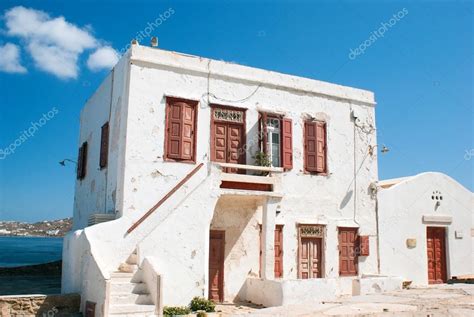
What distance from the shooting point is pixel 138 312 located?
9.54 m

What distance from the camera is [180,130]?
42.1 ft

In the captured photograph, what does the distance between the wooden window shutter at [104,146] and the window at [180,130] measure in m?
2.19

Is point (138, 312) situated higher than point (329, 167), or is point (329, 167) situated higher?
point (329, 167)

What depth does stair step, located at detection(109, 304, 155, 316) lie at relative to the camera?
371 inches

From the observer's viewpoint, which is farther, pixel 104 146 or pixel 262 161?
pixel 104 146

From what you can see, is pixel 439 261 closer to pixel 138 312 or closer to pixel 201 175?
pixel 201 175

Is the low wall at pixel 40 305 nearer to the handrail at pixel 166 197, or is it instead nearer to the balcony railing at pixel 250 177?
the handrail at pixel 166 197

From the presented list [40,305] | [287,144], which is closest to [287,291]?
[287,144]

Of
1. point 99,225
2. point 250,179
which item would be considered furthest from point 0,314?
point 250,179

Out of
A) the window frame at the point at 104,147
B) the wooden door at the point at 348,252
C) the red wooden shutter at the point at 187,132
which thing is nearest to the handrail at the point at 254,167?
the red wooden shutter at the point at 187,132

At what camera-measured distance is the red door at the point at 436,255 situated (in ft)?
54.6

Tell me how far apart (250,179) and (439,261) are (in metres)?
8.50

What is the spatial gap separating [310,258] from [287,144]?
3.55m

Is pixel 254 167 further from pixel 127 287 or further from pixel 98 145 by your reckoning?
pixel 98 145
